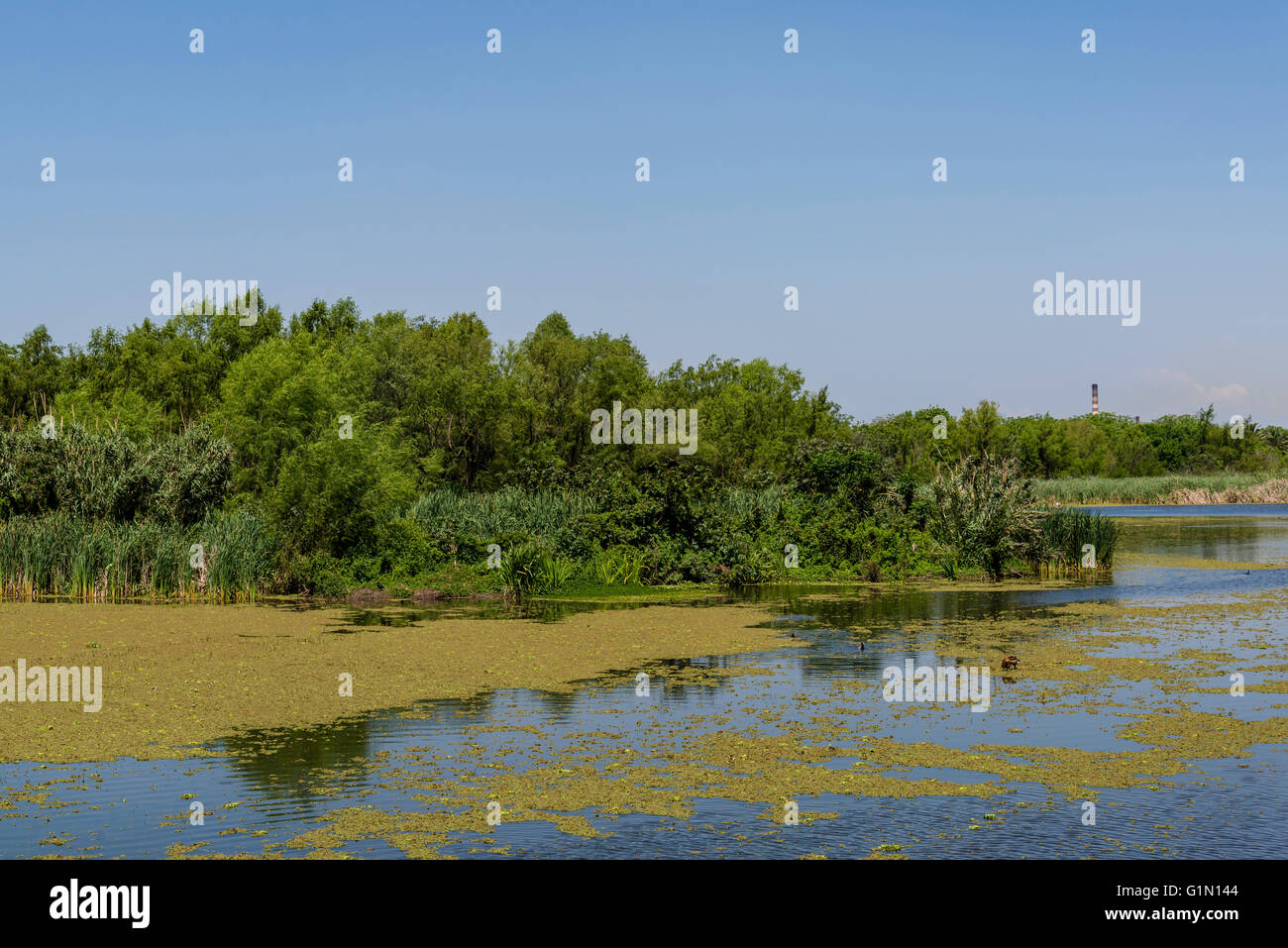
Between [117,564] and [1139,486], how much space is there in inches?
3688

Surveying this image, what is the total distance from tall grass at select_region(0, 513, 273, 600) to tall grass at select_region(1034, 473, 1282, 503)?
80127 millimetres

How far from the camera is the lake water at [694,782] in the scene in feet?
33.8

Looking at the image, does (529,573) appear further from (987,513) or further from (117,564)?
(987,513)

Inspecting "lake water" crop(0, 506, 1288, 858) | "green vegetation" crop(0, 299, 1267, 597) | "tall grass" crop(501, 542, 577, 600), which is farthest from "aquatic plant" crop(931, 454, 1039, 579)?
"lake water" crop(0, 506, 1288, 858)

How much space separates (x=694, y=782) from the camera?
12.4m

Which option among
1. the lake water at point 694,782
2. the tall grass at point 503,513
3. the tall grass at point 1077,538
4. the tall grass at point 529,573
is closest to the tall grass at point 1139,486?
the tall grass at point 1077,538

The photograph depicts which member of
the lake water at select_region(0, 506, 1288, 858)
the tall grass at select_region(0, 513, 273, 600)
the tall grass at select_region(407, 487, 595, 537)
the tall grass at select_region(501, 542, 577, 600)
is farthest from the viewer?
the tall grass at select_region(407, 487, 595, 537)

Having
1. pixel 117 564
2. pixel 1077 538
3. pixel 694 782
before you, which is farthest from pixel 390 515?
pixel 694 782

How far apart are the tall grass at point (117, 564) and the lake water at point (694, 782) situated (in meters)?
15.1

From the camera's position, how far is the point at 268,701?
54.5ft

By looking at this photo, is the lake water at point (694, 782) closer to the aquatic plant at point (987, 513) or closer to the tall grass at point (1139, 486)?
the aquatic plant at point (987, 513)

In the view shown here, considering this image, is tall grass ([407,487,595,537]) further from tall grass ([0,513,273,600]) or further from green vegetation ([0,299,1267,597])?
tall grass ([0,513,273,600])

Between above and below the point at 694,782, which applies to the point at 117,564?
above

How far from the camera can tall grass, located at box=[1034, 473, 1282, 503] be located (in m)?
101
